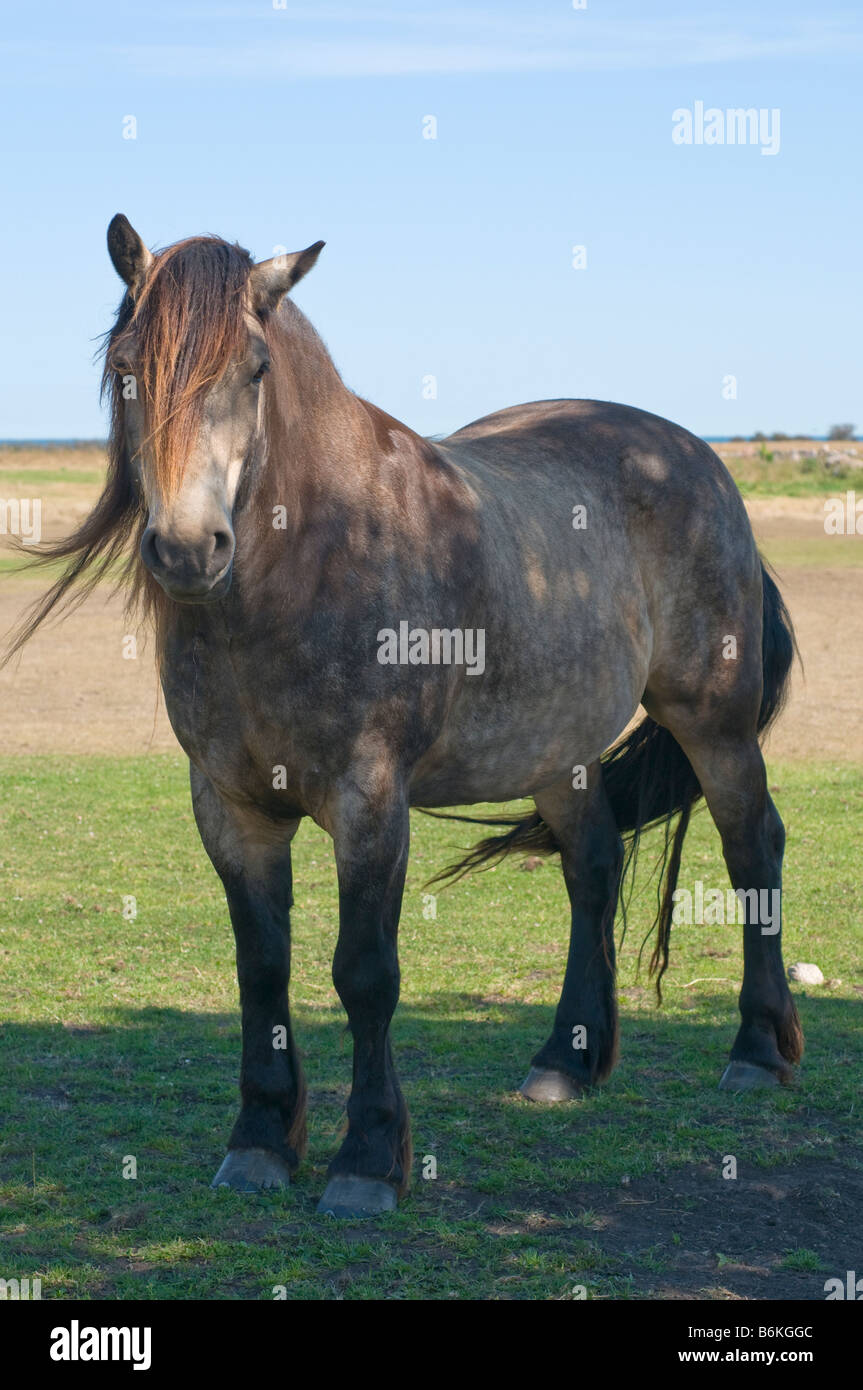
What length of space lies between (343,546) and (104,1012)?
10.3ft

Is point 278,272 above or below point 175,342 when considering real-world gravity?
above

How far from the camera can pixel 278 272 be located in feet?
12.9

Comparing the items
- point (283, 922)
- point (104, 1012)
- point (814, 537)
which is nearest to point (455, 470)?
point (283, 922)

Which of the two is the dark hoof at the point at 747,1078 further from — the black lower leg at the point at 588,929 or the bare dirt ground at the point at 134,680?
the bare dirt ground at the point at 134,680

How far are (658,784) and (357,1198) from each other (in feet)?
8.02

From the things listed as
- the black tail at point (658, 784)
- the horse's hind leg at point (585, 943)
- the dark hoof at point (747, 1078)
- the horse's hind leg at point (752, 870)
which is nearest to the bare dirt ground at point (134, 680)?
the black tail at point (658, 784)

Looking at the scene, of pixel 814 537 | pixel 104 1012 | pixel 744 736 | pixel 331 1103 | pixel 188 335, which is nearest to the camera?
pixel 188 335

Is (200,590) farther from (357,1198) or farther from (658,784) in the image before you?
(658,784)

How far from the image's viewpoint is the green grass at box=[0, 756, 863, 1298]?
412 cm

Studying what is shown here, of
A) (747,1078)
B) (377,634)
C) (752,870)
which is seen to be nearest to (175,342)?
(377,634)

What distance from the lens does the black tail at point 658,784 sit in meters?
6.17

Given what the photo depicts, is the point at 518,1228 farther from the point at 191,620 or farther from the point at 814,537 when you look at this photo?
the point at 814,537

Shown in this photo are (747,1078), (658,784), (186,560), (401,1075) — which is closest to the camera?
(186,560)

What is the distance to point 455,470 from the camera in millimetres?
4914
